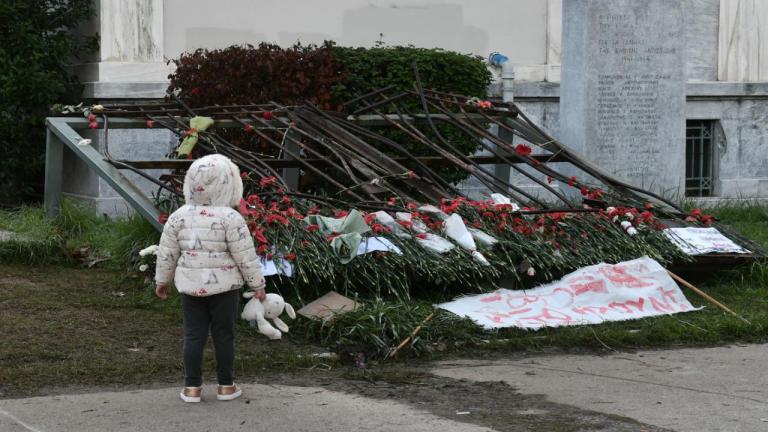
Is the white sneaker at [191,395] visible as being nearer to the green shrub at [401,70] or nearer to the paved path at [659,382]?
the paved path at [659,382]

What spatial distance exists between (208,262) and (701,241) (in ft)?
13.2

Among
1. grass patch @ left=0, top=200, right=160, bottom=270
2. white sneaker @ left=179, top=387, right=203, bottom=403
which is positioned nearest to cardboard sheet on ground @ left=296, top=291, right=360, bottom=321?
white sneaker @ left=179, top=387, right=203, bottom=403

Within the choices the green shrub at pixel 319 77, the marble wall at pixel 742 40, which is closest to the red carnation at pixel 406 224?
the green shrub at pixel 319 77

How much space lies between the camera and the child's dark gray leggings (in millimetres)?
5645

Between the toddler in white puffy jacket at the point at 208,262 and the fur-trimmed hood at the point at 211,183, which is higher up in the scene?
the fur-trimmed hood at the point at 211,183

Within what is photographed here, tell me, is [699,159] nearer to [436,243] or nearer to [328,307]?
[436,243]

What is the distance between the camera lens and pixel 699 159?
589 inches

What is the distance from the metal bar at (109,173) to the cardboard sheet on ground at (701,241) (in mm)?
3314

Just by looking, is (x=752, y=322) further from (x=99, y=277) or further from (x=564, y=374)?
(x=99, y=277)

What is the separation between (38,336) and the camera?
6770 millimetres

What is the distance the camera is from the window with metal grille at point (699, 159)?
1491 cm

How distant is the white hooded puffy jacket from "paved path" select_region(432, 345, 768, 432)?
1.23 meters

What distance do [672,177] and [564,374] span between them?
6.17 meters

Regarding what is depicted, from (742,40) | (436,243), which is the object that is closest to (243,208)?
(436,243)
